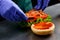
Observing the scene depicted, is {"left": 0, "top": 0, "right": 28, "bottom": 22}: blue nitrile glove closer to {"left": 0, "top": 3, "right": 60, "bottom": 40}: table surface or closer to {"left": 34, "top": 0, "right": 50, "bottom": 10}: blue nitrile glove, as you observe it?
{"left": 0, "top": 3, "right": 60, "bottom": 40}: table surface

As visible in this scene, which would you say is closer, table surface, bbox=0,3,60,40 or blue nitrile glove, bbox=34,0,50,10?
table surface, bbox=0,3,60,40

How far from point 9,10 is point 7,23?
31 cm

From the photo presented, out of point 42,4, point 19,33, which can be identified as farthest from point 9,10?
point 42,4

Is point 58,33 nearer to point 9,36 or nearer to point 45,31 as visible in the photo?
point 45,31

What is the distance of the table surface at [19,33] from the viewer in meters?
0.83

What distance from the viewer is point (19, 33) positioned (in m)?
0.89

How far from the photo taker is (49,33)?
0.85 meters

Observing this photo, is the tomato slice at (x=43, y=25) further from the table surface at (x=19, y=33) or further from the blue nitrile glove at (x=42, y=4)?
the blue nitrile glove at (x=42, y=4)

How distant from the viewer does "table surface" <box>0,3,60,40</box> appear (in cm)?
83

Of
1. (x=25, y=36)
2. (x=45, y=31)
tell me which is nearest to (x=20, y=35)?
(x=25, y=36)

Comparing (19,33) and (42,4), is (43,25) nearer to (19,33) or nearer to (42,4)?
(19,33)

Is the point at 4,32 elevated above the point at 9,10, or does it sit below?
below

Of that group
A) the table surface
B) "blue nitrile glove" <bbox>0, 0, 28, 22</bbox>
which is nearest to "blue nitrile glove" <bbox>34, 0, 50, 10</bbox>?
the table surface

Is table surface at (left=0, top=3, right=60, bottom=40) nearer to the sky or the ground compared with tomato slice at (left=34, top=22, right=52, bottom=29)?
nearer to the ground
